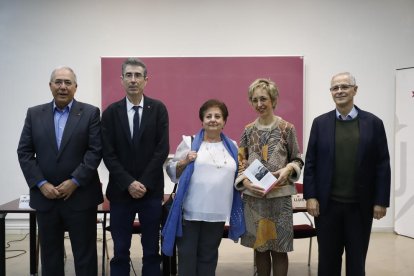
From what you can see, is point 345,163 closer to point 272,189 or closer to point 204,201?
point 272,189

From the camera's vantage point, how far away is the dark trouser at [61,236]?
235cm

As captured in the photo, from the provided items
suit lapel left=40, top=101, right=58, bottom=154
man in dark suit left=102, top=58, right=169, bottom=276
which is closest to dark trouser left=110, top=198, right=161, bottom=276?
man in dark suit left=102, top=58, right=169, bottom=276

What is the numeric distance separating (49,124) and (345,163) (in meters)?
1.93

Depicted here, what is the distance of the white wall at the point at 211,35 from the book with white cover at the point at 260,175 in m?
2.69

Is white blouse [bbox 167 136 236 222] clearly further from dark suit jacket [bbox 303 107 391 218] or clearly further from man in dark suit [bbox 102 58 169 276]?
dark suit jacket [bbox 303 107 391 218]

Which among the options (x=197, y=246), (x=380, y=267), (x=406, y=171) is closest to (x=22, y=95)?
(x=197, y=246)

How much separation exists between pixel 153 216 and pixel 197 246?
1.16 feet

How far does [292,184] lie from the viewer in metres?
2.37

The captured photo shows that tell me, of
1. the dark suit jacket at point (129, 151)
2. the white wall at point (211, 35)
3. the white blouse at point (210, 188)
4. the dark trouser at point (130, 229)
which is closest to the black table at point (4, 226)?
the dark trouser at point (130, 229)

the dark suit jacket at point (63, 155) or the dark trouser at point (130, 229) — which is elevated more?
the dark suit jacket at point (63, 155)

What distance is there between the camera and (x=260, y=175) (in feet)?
7.38

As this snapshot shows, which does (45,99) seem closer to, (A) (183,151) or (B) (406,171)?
(A) (183,151)

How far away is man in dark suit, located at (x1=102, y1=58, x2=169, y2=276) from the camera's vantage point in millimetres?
2348

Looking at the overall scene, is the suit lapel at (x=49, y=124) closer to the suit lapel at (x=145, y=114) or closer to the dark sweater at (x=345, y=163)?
the suit lapel at (x=145, y=114)
